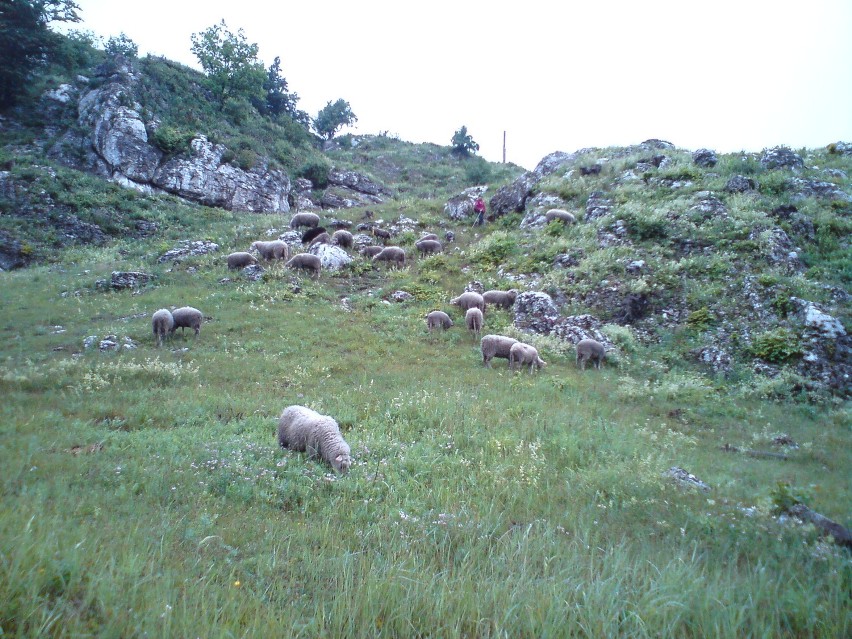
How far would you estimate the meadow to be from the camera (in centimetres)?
342

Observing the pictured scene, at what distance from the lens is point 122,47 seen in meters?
54.0

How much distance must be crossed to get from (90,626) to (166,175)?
4741 centimetres

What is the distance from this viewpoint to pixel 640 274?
21.9m

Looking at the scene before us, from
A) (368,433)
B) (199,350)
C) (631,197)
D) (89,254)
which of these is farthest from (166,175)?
(368,433)

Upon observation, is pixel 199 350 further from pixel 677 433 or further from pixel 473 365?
pixel 677 433

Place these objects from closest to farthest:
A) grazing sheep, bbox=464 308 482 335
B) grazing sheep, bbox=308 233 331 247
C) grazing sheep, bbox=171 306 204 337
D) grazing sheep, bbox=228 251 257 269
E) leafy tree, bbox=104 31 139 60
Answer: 1. grazing sheep, bbox=171 306 204 337
2. grazing sheep, bbox=464 308 482 335
3. grazing sheep, bbox=228 251 257 269
4. grazing sheep, bbox=308 233 331 247
5. leafy tree, bbox=104 31 139 60

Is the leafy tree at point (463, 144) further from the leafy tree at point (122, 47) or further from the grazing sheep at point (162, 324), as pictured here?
the grazing sheep at point (162, 324)

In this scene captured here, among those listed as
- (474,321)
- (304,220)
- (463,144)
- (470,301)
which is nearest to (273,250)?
(304,220)

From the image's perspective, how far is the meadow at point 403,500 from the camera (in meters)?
3.42

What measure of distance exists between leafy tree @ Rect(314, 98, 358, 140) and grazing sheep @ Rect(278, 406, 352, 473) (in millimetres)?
76533

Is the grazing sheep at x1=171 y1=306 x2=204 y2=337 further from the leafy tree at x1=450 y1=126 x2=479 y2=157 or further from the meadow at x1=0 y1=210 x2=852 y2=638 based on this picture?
the leafy tree at x1=450 y1=126 x2=479 y2=157

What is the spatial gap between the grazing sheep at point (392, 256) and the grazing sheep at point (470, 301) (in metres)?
7.24

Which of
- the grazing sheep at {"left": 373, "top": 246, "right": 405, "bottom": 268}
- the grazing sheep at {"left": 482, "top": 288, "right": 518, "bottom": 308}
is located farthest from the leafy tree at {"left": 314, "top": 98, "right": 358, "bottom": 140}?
the grazing sheep at {"left": 482, "top": 288, "right": 518, "bottom": 308}

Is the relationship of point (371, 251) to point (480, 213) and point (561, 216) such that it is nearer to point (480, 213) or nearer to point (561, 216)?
point (480, 213)
